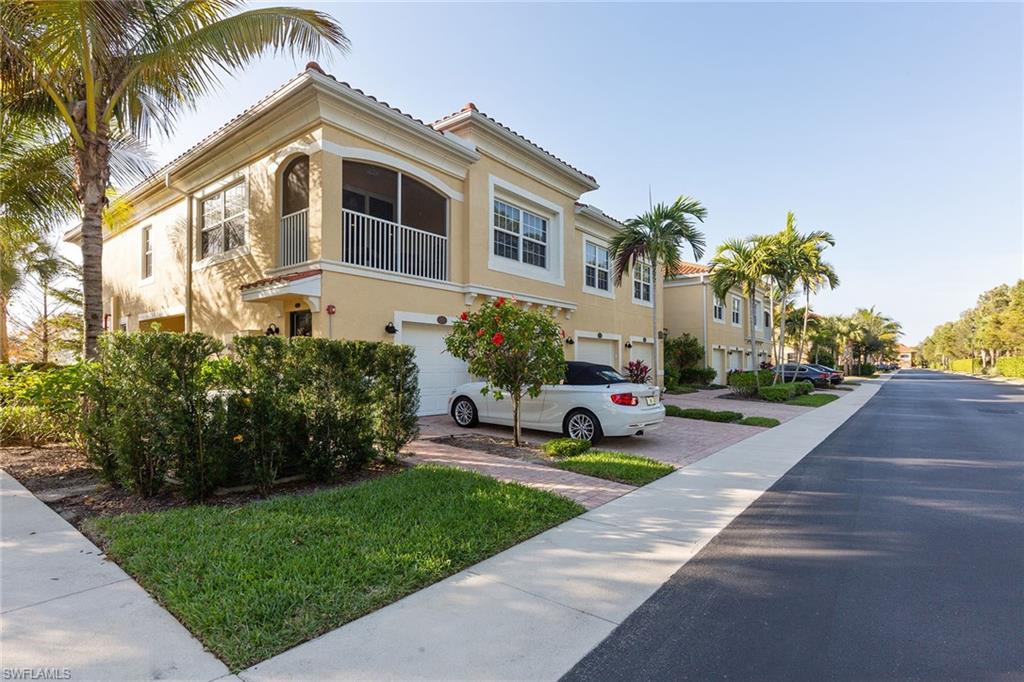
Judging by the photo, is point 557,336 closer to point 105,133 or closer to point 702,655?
point 702,655

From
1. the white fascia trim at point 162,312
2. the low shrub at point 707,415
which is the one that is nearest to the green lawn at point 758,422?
the low shrub at point 707,415

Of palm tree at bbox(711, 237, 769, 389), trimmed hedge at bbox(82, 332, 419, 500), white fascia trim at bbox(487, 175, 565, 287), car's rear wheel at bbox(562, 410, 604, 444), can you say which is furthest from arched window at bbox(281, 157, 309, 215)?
palm tree at bbox(711, 237, 769, 389)

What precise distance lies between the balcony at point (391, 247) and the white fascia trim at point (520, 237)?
1.68 metres

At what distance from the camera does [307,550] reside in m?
3.77

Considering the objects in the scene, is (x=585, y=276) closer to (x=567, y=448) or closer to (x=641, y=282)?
(x=641, y=282)

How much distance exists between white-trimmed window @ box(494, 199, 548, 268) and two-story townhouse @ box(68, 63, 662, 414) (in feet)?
0.18

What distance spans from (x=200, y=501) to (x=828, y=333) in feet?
166

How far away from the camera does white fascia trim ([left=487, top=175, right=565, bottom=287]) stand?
13.7 m

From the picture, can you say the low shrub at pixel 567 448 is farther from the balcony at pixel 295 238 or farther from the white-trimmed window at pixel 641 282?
the white-trimmed window at pixel 641 282

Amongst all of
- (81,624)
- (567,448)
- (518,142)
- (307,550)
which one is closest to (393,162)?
(518,142)

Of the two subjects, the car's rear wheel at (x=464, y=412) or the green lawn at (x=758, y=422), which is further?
the green lawn at (x=758, y=422)

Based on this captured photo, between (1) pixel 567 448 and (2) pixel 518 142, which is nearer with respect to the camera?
(1) pixel 567 448

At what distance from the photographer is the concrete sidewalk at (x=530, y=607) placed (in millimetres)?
2574

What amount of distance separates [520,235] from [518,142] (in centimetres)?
271
